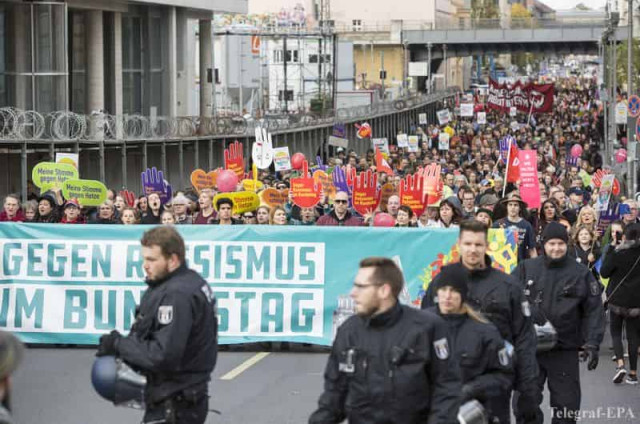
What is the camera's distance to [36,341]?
610 inches

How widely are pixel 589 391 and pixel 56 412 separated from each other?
464cm

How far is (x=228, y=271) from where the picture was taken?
15.3m

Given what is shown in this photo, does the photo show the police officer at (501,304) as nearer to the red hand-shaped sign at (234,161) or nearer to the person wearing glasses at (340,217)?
the person wearing glasses at (340,217)

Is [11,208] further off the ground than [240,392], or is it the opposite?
[11,208]

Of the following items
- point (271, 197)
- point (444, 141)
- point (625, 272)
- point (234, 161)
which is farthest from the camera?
point (444, 141)

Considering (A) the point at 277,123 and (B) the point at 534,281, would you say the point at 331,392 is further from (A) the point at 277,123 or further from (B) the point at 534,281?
(A) the point at 277,123

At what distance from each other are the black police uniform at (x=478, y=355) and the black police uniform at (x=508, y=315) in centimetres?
56

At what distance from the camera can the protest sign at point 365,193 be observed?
67.1 feet

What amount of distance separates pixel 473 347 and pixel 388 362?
1.17m

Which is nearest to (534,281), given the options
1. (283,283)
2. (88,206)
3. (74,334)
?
(283,283)

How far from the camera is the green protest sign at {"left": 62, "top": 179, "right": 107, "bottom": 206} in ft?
67.3

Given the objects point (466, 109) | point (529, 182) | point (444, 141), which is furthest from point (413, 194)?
point (466, 109)

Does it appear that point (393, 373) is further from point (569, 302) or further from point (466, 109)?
point (466, 109)

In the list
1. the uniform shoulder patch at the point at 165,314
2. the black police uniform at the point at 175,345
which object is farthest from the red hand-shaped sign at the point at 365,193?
the uniform shoulder patch at the point at 165,314
